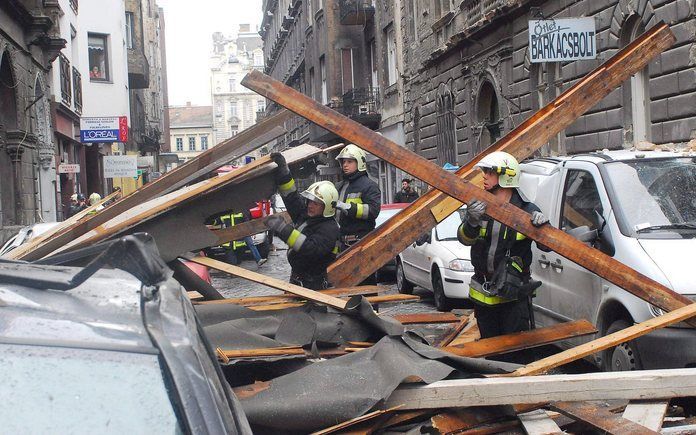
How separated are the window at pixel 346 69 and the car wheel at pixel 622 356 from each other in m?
35.4

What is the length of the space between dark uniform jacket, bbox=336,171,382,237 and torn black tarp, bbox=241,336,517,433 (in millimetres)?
4384

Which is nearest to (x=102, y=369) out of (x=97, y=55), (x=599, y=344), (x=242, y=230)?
(x=599, y=344)

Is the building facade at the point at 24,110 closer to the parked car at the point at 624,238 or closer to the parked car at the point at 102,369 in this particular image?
the parked car at the point at 624,238

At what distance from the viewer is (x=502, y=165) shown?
5.39 m

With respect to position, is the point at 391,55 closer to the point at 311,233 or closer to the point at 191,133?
the point at 311,233

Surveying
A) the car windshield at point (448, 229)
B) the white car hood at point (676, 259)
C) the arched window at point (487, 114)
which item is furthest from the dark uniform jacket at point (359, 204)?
the arched window at point (487, 114)

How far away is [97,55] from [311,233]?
36.5 meters

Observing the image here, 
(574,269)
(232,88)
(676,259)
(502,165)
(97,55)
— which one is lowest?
(574,269)

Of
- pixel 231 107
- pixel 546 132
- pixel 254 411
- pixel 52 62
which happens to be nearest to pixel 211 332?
pixel 254 411

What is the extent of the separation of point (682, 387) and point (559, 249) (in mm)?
1169

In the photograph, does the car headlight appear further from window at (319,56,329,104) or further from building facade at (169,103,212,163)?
building facade at (169,103,212,163)

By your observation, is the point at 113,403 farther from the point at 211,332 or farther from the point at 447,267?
the point at 447,267

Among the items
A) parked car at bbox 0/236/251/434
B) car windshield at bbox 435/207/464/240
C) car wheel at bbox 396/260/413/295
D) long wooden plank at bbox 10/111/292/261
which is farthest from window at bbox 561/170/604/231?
car wheel at bbox 396/260/413/295

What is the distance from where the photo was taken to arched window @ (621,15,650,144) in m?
15.1
